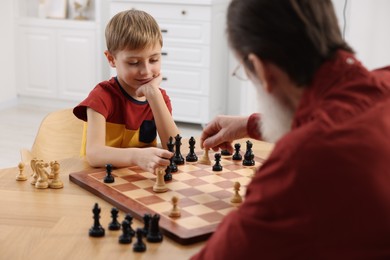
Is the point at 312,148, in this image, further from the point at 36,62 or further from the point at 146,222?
the point at 36,62

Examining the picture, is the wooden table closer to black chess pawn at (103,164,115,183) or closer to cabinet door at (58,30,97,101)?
black chess pawn at (103,164,115,183)

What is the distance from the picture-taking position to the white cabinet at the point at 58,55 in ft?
21.1

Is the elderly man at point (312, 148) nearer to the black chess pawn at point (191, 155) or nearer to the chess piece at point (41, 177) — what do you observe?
the chess piece at point (41, 177)

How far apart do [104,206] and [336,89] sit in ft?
2.69

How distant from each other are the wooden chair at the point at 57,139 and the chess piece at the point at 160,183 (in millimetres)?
910

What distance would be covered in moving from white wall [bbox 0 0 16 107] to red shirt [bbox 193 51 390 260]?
5.68m

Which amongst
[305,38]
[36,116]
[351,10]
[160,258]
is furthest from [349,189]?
[36,116]

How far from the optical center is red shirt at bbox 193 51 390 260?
3.78 feet

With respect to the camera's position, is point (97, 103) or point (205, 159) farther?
point (97, 103)

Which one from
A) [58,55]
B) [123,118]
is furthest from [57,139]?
[58,55]

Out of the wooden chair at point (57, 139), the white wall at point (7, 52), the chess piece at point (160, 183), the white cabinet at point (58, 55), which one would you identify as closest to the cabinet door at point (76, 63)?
the white cabinet at point (58, 55)

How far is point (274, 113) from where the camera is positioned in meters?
1.36

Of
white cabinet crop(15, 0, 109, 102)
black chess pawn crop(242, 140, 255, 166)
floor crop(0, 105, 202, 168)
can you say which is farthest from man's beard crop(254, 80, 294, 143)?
white cabinet crop(15, 0, 109, 102)

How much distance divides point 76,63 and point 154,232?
513 cm
